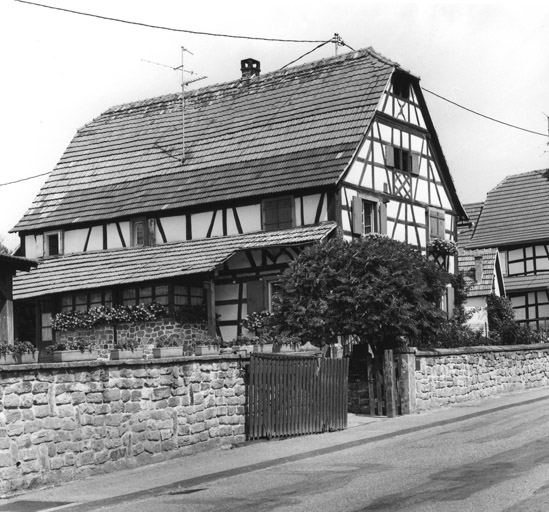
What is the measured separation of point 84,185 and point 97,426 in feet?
89.2

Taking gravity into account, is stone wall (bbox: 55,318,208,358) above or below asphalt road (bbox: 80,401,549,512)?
above

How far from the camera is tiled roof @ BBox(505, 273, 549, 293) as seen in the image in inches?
1930

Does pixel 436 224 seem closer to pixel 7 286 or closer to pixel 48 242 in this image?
pixel 48 242

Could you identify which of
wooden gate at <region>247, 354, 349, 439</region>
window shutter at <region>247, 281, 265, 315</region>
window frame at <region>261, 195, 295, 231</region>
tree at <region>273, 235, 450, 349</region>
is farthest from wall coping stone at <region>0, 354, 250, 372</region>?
window frame at <region>261, 195, 295, 231</region>

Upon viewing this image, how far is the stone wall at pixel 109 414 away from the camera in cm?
1169

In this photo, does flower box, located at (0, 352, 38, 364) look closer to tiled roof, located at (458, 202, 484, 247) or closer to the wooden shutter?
the wooden shutter

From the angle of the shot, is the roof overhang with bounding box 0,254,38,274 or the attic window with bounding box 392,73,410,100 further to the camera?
the attic window with bounding box 392,73,410,100

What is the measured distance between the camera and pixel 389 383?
2103cm

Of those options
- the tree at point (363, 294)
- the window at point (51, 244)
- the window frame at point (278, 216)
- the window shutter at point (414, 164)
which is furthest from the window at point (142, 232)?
the tree at point (363, 294)

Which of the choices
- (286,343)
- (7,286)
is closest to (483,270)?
(286,343)

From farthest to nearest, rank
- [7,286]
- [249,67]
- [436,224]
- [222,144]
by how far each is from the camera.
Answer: [249,67], [436,224], [222,144], [7,286]

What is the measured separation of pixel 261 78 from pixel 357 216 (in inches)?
401

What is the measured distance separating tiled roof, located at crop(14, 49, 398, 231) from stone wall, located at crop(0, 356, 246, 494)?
1649 cm

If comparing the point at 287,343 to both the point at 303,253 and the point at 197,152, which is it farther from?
the point at 197,152
